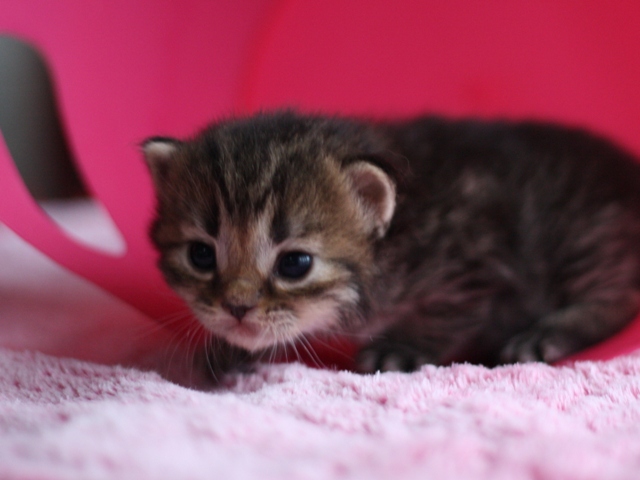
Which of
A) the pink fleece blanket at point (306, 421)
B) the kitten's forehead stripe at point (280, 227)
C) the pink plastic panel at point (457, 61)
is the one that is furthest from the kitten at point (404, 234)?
the pink plastic panel at point (457, 61)

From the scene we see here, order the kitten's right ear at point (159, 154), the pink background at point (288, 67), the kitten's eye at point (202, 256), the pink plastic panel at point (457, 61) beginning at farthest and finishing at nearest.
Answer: the pink plastic panel at point (457, 61)
the pink background at point (288, 67)
the kitten's right ear at point (159, 154)
the kitten's eye at point (202, 256)

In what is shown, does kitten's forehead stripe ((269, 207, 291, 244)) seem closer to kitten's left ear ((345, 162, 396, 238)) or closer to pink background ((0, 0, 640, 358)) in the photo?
kitten's left ear ((345, 162, 396, 238))

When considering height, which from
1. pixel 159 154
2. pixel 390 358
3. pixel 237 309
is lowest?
pixel 390 358

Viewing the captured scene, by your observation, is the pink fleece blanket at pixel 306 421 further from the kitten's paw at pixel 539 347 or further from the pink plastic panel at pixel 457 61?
the pink plastic panel at pixel 457 61

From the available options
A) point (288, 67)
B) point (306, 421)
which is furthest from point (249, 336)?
point (288, 67)

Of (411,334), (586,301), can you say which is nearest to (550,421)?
(411,334)

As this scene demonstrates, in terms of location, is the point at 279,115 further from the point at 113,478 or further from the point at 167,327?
the point at 113,478

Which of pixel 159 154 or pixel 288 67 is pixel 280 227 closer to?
pixel 159 154
